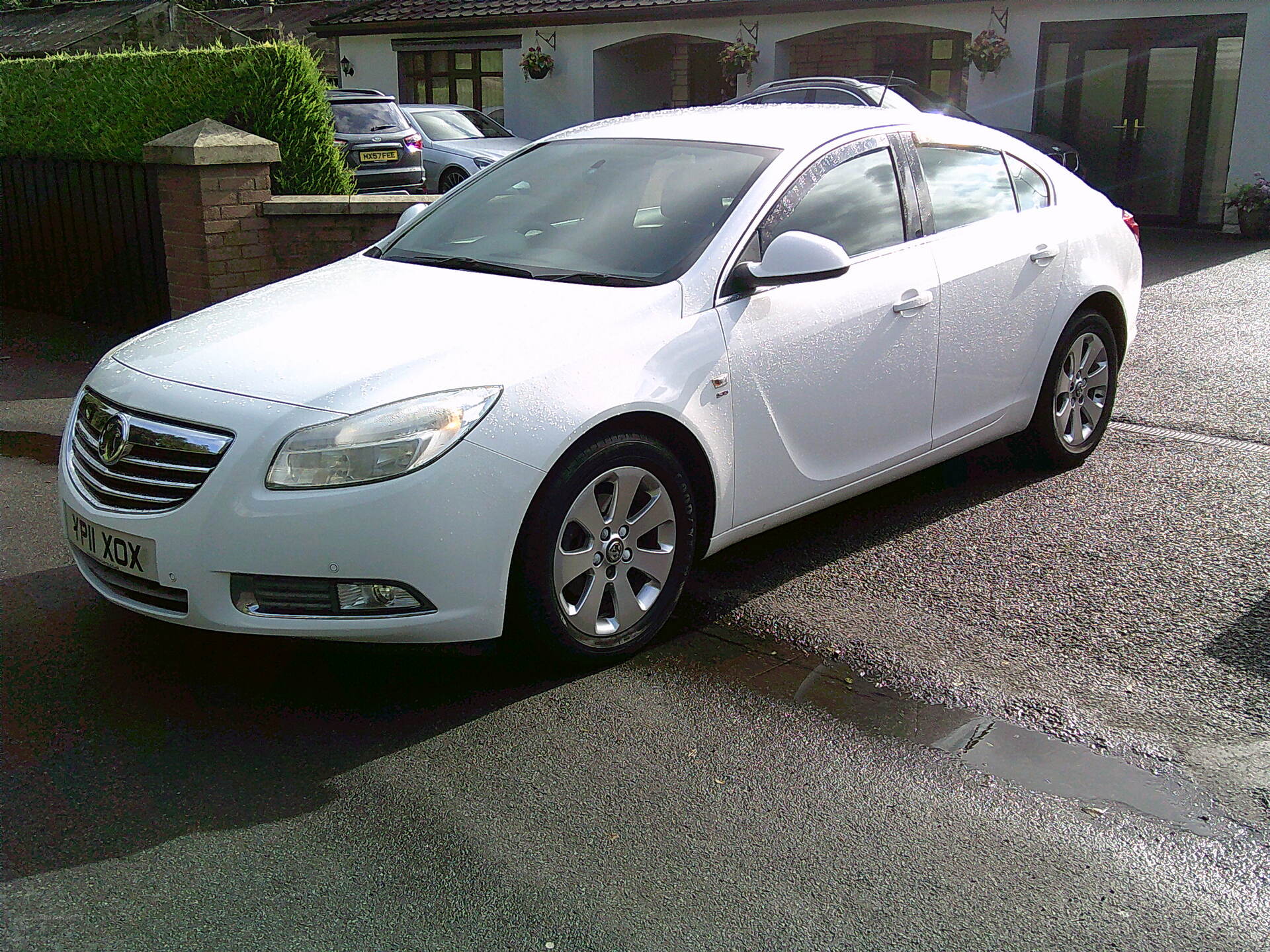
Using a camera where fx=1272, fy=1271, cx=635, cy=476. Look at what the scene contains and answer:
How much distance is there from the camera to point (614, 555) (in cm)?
401

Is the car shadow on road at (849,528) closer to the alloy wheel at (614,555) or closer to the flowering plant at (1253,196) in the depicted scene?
the alloy wheel at (614,555)

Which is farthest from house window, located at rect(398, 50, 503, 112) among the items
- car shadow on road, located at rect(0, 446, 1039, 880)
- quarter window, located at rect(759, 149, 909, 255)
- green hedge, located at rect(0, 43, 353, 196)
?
car shadow on road, located at rect(0, 446, 1039, 880)

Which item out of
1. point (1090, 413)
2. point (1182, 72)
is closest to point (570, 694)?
point (1090, 413)

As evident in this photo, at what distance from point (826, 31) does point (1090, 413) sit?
16565mm

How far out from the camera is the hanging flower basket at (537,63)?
23578mm

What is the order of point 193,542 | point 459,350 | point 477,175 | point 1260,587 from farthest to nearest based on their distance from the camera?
point 477,175 < point 1260,587 < point 459,350 < point 193,542

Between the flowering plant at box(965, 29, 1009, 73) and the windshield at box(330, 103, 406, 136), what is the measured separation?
Answer: 8240 mm

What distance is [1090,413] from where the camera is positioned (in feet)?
20.1

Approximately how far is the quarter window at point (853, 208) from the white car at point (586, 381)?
0.04 ft

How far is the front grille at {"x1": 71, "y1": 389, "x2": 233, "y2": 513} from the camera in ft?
11.9

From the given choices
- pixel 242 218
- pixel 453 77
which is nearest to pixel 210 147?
pixel 242 218

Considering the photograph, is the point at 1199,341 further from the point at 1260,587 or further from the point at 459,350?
the point at 459,350

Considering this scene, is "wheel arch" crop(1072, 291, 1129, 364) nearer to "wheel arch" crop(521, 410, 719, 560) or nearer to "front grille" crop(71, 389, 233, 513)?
"wheel arch" crop(521, 410, 719, 560)

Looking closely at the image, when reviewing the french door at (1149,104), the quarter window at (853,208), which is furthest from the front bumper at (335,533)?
the french door at (1149,104)
